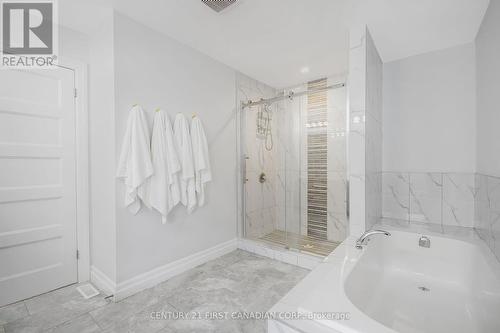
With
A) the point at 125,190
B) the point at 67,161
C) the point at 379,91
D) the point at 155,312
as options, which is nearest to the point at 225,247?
the point at 155,312

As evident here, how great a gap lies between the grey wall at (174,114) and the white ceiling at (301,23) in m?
0.19

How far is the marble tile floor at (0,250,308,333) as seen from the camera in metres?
1.54

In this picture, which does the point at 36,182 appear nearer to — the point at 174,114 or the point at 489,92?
the point at 174,114

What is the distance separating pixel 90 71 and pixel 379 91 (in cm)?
282

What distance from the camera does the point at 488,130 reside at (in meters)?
1.70

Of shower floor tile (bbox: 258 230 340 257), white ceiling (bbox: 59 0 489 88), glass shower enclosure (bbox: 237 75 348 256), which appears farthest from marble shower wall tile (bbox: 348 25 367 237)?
shower floor tile (bbox: 258 230 340 257)

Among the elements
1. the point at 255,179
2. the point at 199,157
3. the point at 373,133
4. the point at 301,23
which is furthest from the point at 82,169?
the point at 373,133

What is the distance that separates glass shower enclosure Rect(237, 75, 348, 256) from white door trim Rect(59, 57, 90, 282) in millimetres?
1644

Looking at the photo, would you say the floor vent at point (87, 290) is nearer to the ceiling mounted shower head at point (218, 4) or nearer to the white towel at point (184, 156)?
the white towel at point (184, 156)

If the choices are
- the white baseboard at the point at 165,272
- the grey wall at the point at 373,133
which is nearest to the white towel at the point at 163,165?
the white baseboard at the point at 165,272

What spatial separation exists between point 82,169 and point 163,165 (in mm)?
774

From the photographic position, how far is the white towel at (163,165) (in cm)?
198

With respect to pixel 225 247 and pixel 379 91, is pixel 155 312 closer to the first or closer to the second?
pixel 225 247

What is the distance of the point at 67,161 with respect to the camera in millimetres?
2033
